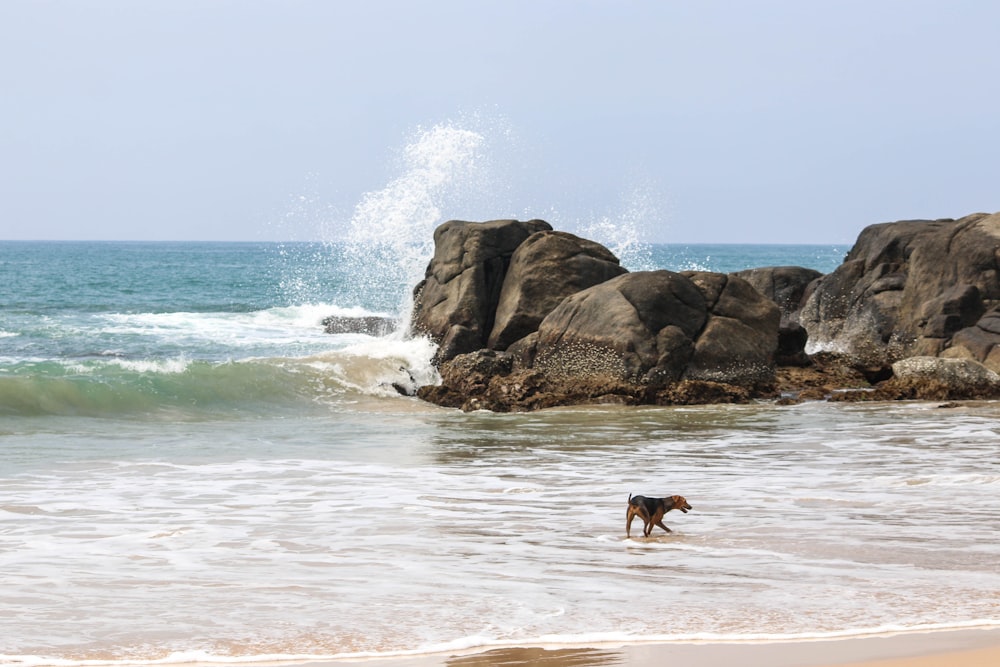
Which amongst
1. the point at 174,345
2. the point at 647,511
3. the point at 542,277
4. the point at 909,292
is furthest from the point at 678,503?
the point at 174,345

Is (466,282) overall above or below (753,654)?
above

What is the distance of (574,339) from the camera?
16469mm

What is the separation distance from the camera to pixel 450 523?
8.47m

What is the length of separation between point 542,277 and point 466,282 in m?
1.33

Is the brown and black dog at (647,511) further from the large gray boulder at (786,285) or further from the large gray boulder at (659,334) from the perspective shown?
the large gray boulder at (786,285)

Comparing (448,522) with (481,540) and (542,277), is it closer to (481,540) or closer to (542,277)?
(481,540)

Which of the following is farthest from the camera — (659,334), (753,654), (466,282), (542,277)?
(466,282)

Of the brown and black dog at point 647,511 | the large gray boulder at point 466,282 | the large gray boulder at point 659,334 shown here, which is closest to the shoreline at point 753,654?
the brown and black dog at point 647,511

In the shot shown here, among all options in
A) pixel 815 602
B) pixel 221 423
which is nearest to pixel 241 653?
pixel 815 602

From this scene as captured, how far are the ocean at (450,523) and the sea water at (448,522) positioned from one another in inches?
1.1

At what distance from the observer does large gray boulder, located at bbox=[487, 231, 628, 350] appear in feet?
59.4

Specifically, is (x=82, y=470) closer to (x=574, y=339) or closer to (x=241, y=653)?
(x=241, y=653)

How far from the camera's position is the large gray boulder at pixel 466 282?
61.3 ft

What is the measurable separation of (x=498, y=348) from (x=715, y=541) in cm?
1058
